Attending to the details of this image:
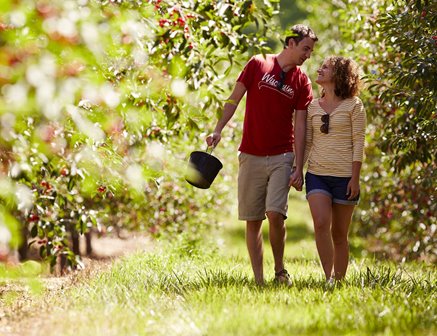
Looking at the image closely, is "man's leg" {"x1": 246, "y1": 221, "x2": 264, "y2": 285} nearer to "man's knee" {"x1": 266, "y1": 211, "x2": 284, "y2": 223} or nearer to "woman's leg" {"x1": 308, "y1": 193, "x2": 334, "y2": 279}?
"man's knee" {"x1": 266, "y1": 211, "x2": 284, "y2": 223}

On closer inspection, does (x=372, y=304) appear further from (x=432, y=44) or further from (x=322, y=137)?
(x=432, y=44)

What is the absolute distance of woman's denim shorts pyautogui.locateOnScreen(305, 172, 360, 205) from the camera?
6.44 meters

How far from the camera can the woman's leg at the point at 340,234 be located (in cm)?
654

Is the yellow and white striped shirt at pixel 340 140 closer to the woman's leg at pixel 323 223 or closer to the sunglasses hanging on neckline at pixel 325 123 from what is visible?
the sunglasses hanging on neckline at pixel 325 123

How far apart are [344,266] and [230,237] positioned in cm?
1778

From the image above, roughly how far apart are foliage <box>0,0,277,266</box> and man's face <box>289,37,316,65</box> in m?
0.27

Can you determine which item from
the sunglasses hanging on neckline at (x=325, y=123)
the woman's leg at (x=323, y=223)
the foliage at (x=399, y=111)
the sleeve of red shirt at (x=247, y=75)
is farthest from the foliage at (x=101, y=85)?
the foliage at (x=399, y=111)

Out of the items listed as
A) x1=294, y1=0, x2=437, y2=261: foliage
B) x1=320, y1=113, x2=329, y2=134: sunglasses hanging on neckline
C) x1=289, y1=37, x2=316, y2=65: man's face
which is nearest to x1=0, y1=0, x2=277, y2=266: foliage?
x1=289, y1=37, x2=316, y2=65: man's face

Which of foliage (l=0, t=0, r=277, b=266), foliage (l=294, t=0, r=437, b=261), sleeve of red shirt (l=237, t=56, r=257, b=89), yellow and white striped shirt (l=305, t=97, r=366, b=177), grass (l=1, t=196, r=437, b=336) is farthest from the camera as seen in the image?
foliage (l=294, t=0, r=437, b=261)

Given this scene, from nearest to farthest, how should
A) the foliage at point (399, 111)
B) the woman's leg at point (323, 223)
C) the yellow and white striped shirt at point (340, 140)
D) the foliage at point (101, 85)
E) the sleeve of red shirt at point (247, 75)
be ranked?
1. the foliage at point (101, 85)
2. the woman's leg at point (323, 223)
3. the yellow and white striped shirt at point (340, 140)
4. the sleeve of red shirt at point (247, 75)
5. the foliage at point (399, 111)

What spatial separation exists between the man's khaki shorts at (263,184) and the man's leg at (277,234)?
52mm

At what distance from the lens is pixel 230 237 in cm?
2452

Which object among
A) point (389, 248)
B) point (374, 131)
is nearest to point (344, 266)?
point (374, 131)

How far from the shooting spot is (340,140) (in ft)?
21.4
